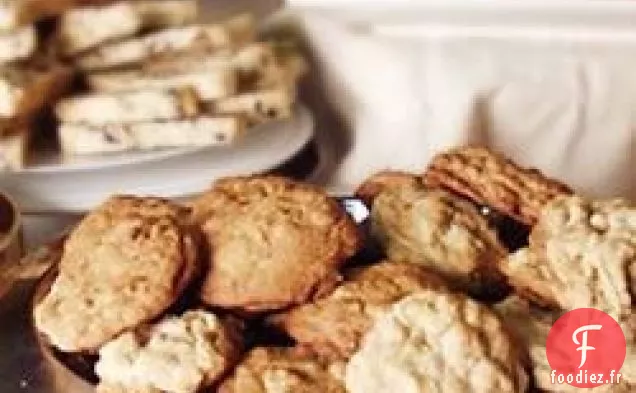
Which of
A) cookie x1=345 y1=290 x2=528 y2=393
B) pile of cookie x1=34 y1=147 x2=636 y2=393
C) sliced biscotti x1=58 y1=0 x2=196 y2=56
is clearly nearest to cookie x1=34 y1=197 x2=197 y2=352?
pile of cookie x1=34 y1=147 x2=636 y2=393

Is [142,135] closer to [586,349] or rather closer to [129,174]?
[129,174]

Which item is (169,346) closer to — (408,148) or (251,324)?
(251,324)

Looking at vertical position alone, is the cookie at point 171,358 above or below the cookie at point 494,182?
below

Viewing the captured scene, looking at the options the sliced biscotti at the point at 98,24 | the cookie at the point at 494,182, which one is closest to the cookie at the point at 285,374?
the cookie at the point at 494,182

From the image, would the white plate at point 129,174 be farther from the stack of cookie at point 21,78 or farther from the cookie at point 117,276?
the cookie at point 117,276

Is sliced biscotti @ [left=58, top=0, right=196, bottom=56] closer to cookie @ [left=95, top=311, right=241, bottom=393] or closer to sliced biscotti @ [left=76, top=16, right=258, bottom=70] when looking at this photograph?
sliced biscotti @ [left=76, top=16, right=258, bottom=70]

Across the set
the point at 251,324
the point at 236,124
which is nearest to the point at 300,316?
the point at 251,324
